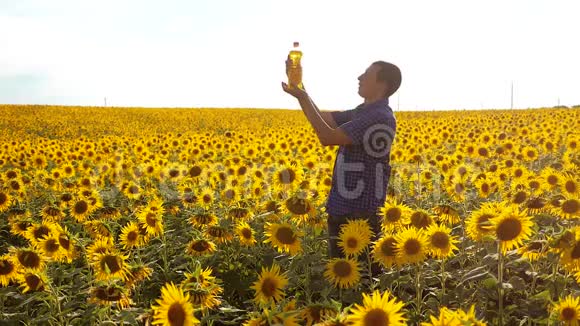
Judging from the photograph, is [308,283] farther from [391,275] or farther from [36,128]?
[36,128]

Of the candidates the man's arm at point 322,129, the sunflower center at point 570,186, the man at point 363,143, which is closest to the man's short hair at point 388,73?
the man at point 363,143

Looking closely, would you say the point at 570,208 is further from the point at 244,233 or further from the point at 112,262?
the point at 112,262

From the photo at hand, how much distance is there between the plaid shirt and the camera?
4523 millimetres

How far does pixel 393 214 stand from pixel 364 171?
55 centimetres

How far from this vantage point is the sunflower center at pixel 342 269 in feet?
12.8

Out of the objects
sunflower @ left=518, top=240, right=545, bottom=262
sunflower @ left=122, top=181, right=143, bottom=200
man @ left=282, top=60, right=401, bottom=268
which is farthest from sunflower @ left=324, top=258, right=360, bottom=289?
sunflower @ left=122, top=181, right=143, bottom=200

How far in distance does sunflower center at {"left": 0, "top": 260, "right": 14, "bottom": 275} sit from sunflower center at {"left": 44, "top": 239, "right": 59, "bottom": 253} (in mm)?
371

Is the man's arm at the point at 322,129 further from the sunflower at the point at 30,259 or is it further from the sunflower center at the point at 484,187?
the sunflower center at the point at 484,187

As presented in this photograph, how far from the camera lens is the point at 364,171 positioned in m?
4.75

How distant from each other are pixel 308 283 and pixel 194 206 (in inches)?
120

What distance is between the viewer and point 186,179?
809cm

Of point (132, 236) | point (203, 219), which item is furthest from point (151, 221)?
point (203, 219)

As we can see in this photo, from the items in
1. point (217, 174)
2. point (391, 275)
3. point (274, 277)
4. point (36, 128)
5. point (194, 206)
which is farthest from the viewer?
point (36, 128)

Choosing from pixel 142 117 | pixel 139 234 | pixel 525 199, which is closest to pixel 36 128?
pixel 142 117
